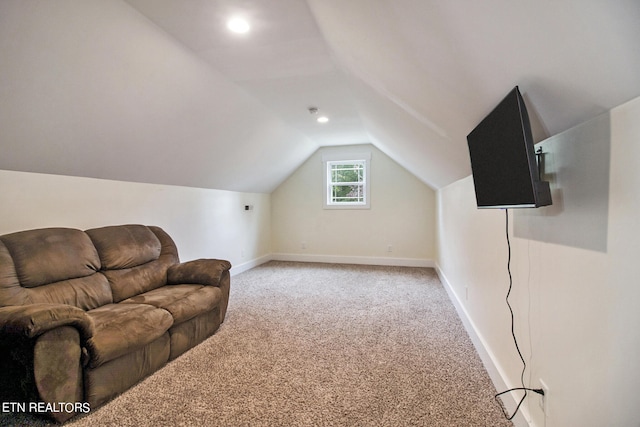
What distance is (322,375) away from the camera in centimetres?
214

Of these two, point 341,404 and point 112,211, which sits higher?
point 112,211

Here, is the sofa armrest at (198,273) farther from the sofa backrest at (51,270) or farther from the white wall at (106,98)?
the white wall at (106,98)

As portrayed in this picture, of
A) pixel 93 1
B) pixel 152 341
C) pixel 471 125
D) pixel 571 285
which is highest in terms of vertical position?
pixel 93 1

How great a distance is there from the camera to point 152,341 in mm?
2092

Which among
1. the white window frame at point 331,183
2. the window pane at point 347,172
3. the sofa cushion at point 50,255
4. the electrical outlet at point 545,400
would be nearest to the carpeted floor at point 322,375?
the electrical outlet at point 545,400

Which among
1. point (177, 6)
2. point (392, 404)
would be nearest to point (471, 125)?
point (392, 404)

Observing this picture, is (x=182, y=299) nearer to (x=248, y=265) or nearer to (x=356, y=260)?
(x=248, y=265)

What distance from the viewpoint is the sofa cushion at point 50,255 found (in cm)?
200

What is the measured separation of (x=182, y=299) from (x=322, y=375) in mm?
1287

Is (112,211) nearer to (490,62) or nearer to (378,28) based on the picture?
(378,28)

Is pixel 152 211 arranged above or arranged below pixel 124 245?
above

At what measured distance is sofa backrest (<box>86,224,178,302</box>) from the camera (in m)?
2.55

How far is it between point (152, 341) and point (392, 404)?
1.66 m

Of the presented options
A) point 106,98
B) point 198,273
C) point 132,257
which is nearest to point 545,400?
point 198,273
